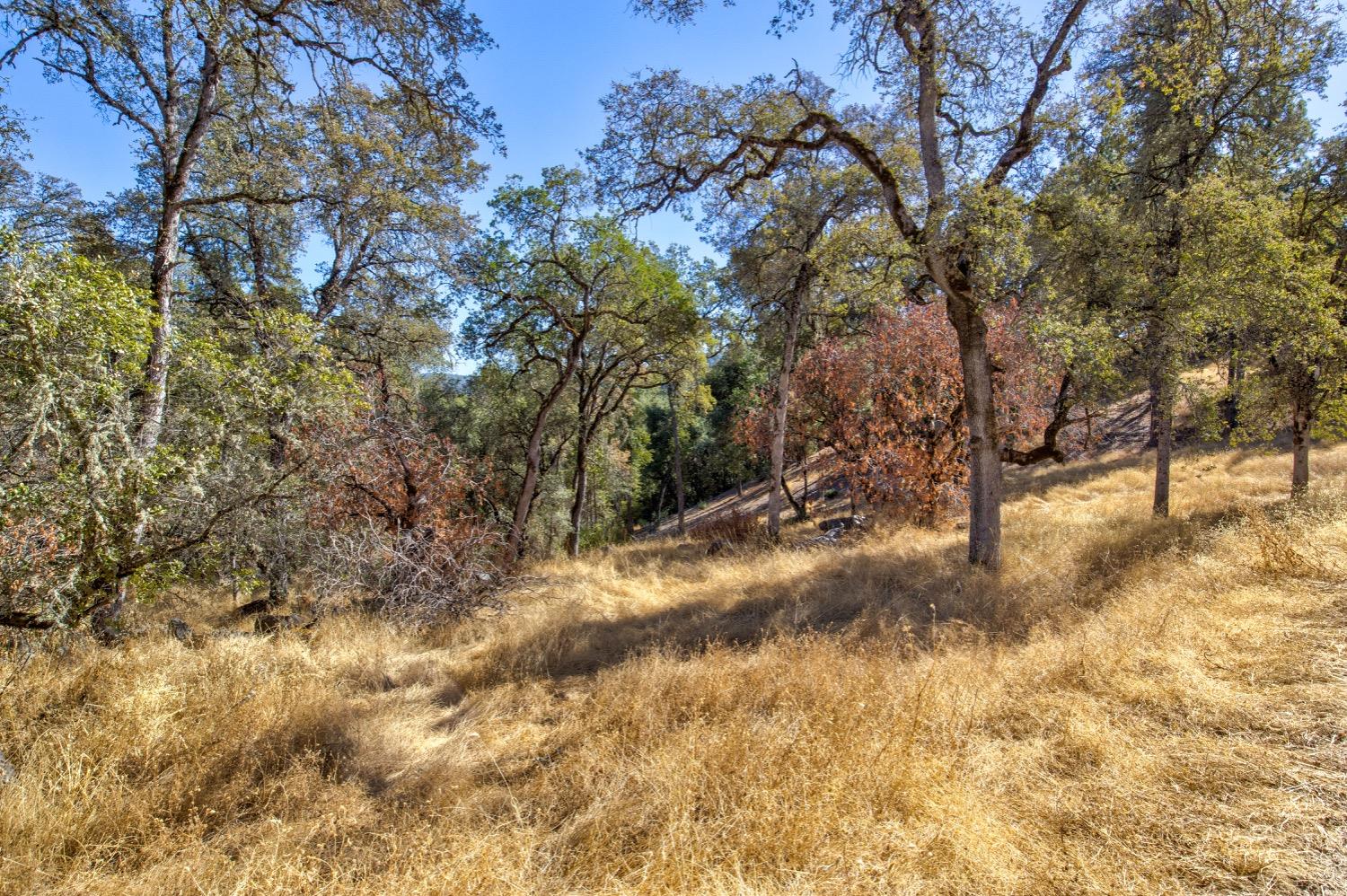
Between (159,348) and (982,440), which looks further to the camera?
(982,440)

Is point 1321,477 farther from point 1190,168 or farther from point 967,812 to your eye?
point 967,812

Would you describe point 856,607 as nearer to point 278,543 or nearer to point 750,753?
point 750,753

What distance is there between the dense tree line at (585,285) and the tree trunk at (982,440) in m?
0.05

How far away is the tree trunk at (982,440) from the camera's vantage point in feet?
25.2

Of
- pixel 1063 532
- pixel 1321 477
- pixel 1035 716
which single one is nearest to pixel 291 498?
pixel 1035 716

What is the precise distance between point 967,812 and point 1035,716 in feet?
4.49

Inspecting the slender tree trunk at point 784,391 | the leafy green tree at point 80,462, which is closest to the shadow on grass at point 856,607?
the leafy green tree at point 80,462

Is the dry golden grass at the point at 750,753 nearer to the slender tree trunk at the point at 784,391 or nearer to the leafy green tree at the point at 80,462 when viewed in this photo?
the leafy green tree at the point at 80,462

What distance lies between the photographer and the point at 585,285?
13.0 m

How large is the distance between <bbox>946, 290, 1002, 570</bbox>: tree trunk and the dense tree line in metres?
0.05

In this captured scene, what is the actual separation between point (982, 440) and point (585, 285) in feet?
29.7

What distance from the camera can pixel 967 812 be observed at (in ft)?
9.12

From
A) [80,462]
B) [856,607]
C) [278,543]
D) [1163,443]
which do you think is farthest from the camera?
[1163,443]

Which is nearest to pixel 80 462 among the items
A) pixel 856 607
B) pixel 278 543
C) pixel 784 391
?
pixel 278 543
